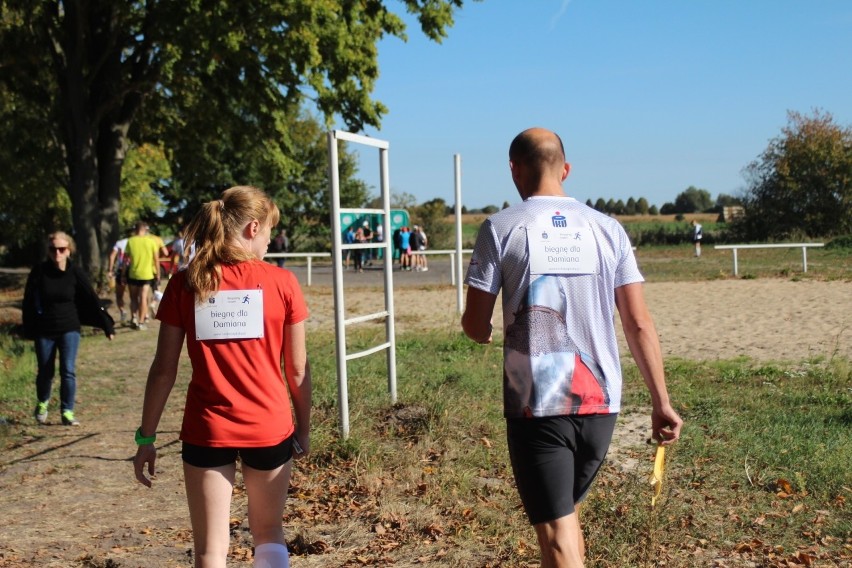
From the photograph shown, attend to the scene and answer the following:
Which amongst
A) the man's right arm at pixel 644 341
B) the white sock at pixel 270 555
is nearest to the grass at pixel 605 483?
the man's right arm at pixel 644 341

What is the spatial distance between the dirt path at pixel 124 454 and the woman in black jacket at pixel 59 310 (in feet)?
2.08

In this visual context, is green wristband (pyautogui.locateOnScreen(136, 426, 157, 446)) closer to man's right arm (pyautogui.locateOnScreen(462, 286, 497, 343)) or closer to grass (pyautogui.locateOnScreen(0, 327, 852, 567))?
man's right arm (pyautogui.locateOnScreen(462, 286, 497, 343))

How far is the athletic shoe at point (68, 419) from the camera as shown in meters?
8.80

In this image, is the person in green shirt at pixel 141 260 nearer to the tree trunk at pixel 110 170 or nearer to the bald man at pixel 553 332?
the tree trunk at pixel 110 170

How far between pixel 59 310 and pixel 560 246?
252 inches

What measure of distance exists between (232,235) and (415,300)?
18807 mm

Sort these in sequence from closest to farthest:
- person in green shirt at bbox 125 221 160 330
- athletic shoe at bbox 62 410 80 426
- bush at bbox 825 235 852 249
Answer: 1. athletic shoe at bbox 62 410 80 426
2. person in green shirt at bbox 125 221 160 330
3. bush at bbox 825 235 852 249

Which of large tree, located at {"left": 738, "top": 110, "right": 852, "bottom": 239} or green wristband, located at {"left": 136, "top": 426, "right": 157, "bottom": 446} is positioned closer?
green wristband, located at {"left": 136, "top": 426, "right": 157, "bottom": 446}

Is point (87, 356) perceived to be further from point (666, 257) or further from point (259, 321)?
point (666, 257)

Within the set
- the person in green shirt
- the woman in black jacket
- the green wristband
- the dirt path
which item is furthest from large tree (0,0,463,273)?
the green wristband

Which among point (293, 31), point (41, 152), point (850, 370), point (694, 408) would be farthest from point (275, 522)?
point (41, 152)

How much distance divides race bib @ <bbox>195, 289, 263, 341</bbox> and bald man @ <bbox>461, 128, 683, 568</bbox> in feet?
2.53

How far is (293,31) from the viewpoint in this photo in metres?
18.7

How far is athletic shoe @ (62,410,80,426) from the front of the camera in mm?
8797
